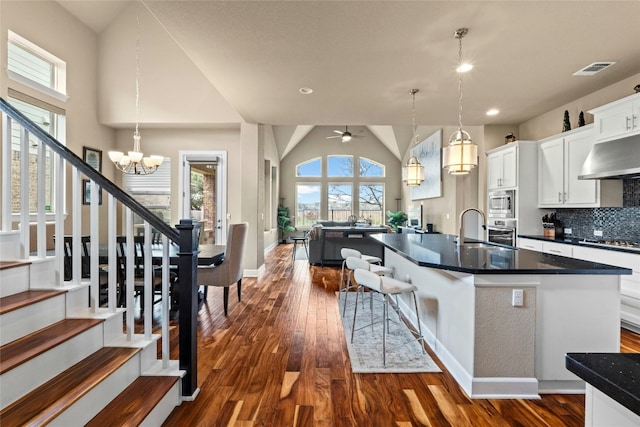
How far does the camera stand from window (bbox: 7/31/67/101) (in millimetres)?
4227

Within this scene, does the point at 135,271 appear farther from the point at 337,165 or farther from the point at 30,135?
the point at 337,165

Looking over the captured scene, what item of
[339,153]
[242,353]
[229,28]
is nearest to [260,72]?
[229,28]

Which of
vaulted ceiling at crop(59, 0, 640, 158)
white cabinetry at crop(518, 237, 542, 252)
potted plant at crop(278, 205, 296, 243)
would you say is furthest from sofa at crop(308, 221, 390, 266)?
potted plant at crop(278, 205, 296, 243)

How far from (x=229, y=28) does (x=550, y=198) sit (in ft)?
14.9

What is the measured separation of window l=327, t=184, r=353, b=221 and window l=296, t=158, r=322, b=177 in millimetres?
756

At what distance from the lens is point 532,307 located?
2064 mm

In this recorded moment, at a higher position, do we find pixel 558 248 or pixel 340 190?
pixel 340 190

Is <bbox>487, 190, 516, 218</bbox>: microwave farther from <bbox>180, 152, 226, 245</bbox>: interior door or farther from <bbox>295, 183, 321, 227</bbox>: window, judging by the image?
<bbox>295, 183, 321, 227</bbox>: window

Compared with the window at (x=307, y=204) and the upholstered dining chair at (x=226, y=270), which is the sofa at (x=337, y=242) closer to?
the upholstered dining chair at (x=226, y=270)

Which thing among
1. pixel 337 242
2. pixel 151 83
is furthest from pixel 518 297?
pixel 151 83

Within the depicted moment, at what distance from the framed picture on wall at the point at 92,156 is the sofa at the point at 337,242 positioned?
413cm

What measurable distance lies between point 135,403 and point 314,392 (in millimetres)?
1064

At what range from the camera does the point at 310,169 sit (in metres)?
11.6

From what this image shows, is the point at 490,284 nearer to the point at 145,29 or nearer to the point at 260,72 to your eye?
the point at 260,72
